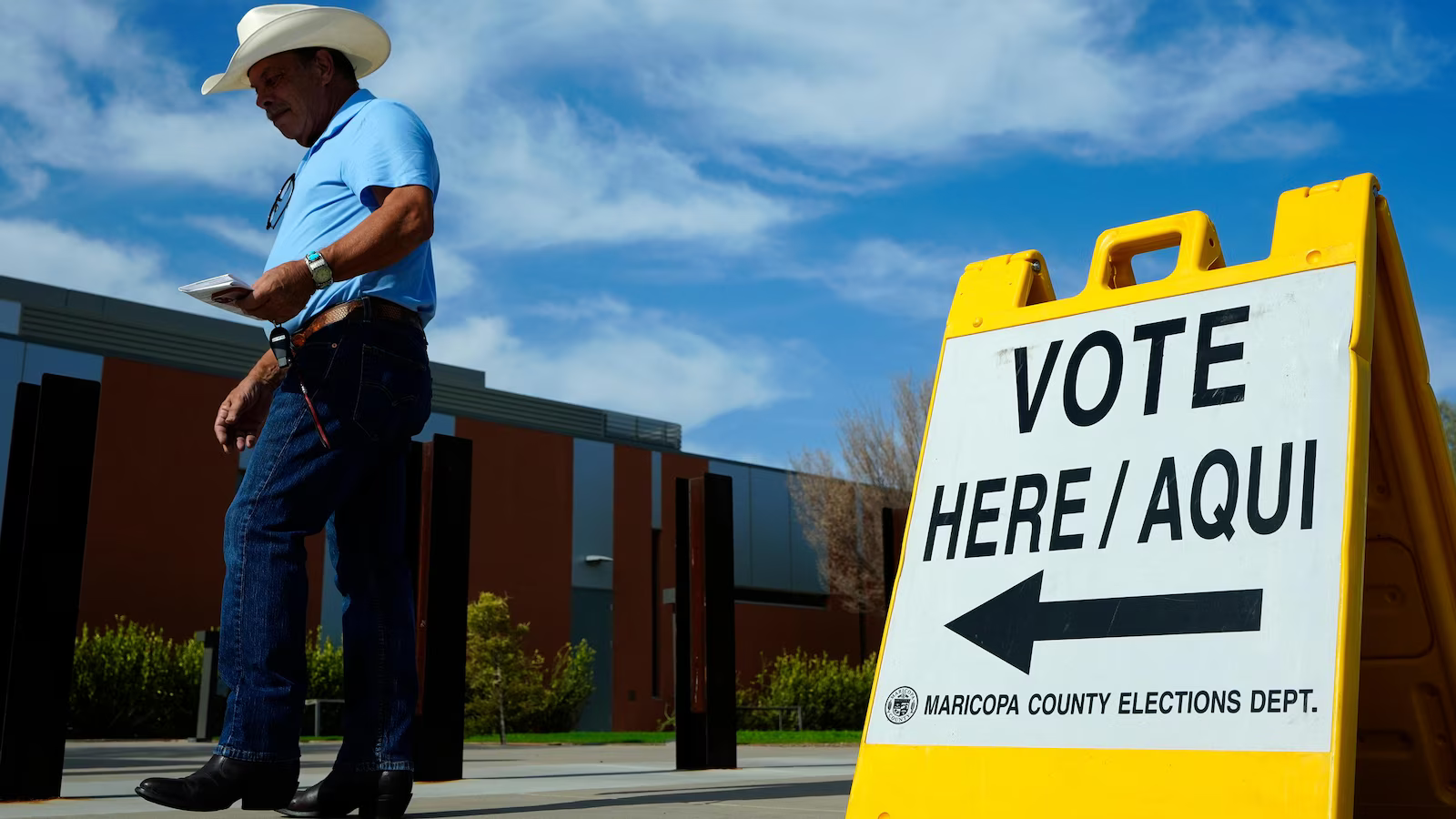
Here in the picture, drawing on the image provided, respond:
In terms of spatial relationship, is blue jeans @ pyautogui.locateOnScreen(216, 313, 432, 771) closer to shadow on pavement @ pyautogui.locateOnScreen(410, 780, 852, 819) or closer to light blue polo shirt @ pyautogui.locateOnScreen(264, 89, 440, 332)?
light blue polo shirt @ pyautogui.locateOnScreen(264, 89, 440, 332)

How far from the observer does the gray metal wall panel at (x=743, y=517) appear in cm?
3141

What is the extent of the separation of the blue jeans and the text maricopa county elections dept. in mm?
1449

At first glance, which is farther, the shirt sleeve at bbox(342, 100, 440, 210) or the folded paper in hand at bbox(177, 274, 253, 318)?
the shirt sleeve at bbox(342, 100, 440, 210)

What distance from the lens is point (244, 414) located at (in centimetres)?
349

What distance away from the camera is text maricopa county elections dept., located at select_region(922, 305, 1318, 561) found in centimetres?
215

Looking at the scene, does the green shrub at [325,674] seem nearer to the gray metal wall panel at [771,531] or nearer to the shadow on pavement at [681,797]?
the gray metal wall panel at [771,531]

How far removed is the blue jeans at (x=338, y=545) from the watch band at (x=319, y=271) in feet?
0.58

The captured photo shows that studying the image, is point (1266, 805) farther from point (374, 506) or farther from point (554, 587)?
point (554, 587)

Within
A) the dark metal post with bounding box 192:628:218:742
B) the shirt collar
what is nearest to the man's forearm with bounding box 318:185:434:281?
the shirt collar

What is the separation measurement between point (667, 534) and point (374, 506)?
28.4 m

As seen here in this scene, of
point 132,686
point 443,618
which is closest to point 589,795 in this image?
point 443,618

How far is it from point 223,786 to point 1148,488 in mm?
2156

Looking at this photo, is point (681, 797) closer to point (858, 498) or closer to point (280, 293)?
point (280, 293)

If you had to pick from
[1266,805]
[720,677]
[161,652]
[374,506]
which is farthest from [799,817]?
[161,652]
